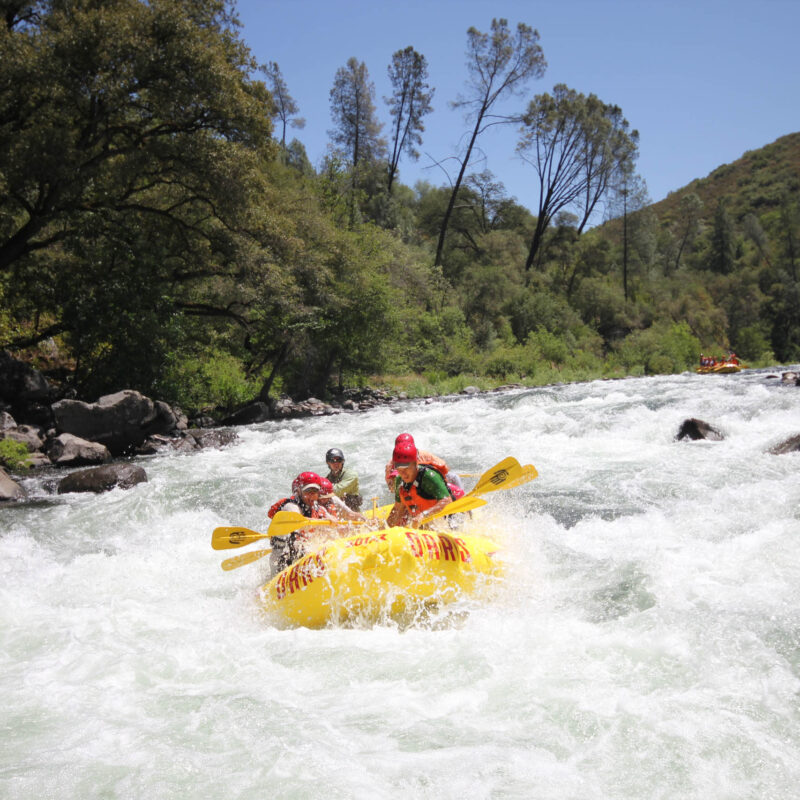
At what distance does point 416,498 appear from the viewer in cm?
489

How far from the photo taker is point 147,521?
6.95 m

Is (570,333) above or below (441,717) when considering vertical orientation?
above

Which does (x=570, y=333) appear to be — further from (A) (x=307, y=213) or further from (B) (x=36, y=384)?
(B) (x=36, y=384)

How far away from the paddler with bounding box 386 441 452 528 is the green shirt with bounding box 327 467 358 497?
76 cm

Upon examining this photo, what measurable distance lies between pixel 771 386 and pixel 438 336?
12.8m

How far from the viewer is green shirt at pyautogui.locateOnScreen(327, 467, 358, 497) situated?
5.64m

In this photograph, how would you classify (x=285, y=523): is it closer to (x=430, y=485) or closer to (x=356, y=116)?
(x=430, y=485)

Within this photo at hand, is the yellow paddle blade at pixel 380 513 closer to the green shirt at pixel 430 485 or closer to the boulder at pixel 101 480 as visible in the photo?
the green shirt at pixel 430 485

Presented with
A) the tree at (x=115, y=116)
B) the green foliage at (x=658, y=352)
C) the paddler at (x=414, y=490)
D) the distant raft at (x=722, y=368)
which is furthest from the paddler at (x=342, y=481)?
the green foliage at (x=658, y=352)

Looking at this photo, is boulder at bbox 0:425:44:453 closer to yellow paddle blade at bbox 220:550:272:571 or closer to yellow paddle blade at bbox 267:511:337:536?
yellow paddle blade at bbox 220:550:272:571

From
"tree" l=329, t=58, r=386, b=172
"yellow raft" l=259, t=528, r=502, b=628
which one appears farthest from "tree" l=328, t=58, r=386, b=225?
"yellow raft" l=259, t=528, r=502, b=628

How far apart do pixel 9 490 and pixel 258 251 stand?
291 inches

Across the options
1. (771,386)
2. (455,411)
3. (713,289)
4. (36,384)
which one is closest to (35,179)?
(36,384)

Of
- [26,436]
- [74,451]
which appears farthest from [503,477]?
[26,436]
